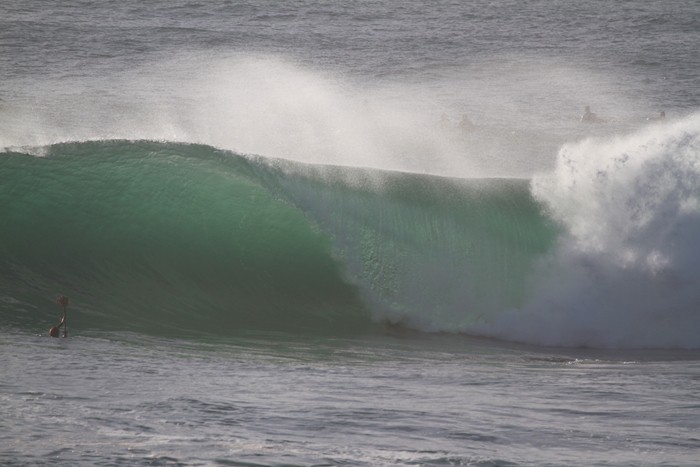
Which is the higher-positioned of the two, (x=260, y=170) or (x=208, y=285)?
(x=260, y=170)

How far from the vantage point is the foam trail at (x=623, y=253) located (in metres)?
9.91

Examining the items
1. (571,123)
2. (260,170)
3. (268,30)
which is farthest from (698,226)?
(268,30)

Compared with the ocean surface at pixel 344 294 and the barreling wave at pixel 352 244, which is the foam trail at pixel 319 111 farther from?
the barreling wave at pixel 352 244

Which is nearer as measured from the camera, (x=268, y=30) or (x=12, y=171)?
(x=12, y=171)

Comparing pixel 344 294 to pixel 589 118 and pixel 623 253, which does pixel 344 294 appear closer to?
pixel 623 253

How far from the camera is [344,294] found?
407 inches

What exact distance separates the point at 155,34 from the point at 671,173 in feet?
66.9

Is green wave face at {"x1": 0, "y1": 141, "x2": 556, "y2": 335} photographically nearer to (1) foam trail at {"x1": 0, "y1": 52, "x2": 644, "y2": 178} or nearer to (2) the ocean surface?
(2) the ocean surface

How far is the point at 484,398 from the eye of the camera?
A: 693 cm

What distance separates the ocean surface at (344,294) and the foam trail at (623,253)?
0.08ft

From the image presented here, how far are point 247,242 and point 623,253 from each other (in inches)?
138

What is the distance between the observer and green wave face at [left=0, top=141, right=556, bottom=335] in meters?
9.98

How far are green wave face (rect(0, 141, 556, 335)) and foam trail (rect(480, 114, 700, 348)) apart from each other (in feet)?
1.05

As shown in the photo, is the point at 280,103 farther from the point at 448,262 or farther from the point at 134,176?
the point at 448,262
